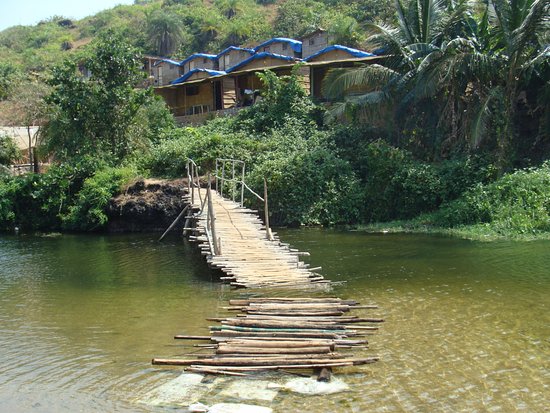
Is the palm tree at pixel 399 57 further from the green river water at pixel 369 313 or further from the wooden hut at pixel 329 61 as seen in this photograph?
the green river water at pixel 369 313

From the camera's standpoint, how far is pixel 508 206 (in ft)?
62.6

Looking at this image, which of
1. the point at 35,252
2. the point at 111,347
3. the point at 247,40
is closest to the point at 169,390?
the point at 111,347

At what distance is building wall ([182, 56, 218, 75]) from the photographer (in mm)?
46281

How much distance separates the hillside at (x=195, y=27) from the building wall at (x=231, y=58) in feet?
19.4

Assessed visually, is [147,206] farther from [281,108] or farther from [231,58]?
[231,58]

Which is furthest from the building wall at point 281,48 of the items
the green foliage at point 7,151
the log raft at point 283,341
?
the log raft at point 283,341

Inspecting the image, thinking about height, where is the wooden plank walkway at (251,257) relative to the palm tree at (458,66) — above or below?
below

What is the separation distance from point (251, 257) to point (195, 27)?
55290 mm

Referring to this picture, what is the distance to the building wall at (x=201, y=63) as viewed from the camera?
46.3 m

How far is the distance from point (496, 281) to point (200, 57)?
3859 centimetres

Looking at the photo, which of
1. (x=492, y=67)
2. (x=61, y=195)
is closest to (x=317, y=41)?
(x=492, y=67)

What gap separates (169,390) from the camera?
689cm

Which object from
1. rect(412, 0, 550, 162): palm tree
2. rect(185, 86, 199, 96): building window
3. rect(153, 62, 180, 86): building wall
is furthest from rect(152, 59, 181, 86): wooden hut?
rect(412, 0, 550, 162): palm tree

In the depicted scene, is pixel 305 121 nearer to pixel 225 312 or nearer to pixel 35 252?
pixel 35 252
